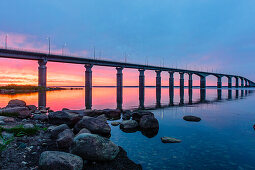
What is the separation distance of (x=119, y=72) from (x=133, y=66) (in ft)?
46.1

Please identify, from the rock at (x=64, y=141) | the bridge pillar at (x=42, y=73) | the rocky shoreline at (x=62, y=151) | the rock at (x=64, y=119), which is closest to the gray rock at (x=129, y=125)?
the rocky shoreline at (x=62, y=151)

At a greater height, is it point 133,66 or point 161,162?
point 133,66

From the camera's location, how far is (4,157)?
5766 mm

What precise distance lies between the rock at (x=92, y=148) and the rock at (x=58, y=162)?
0.78m

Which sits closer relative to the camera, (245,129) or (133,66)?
(245,129)

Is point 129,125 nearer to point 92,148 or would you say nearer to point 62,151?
point 62,151

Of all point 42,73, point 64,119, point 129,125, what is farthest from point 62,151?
point 42,73

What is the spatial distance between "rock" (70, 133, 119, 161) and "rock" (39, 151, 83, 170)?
0.78 meters

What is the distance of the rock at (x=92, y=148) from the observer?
6.61 m

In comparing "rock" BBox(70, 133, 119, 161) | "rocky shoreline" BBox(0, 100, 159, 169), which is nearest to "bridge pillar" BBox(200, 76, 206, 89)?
"rocky shoreline" BBox(0, 100, 159, 169)

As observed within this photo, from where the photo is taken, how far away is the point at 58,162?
5465 millimetres

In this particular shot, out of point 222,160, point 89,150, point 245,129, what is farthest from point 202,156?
point 245,129

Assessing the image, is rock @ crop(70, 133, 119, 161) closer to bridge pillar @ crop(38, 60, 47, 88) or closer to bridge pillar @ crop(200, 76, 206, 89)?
bridge pillar @ crop(38, 60, 47, 88)

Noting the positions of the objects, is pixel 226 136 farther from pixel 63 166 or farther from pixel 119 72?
pixel 119 72
